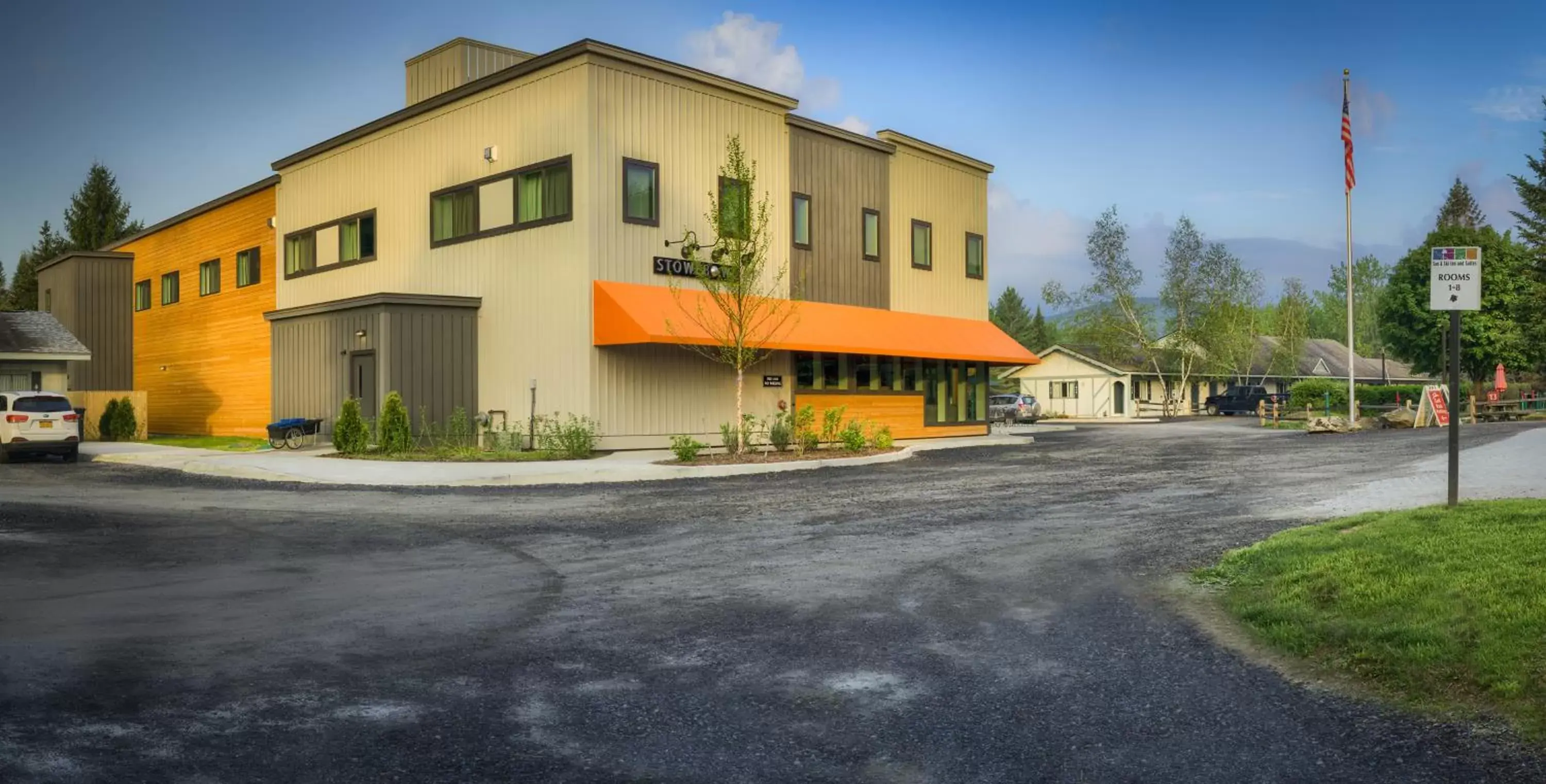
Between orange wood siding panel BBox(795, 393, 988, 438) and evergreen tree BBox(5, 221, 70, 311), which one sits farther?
evergreen tree BBox(5, 221, 70, 311)

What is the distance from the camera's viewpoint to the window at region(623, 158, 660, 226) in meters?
24.1

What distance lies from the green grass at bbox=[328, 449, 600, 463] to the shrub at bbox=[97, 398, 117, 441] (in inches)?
575

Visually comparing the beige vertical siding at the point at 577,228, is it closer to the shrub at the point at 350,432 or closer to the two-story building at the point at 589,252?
the two-story building at the point at 589,252

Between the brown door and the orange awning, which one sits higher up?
the orange awning

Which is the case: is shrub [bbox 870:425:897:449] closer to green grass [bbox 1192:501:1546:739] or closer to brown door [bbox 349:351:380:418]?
brown door [bbox 349:351:380:418]

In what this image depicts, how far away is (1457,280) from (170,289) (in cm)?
4200

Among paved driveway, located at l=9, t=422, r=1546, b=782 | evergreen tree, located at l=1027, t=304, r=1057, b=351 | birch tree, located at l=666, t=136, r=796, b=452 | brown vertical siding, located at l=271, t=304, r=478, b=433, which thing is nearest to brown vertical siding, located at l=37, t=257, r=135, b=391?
brown vertical siding, located at l=271, t=304, r=478, b=433

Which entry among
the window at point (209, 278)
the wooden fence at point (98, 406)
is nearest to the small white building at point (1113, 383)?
the window at point (209, 278)

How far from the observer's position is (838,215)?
30.2 m

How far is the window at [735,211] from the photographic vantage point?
24.8 meters

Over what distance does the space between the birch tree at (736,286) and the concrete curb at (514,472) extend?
290cm

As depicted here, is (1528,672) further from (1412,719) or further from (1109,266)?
(1109,266)

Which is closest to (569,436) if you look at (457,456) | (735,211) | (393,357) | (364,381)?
(457,456)

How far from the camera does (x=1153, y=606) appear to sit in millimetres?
8086
